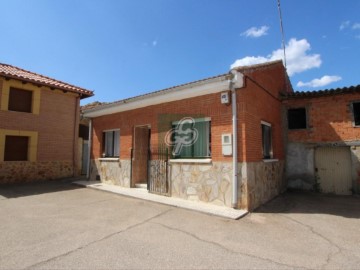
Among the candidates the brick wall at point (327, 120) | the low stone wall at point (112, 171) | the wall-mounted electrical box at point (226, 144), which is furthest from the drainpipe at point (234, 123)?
the brick wall at point (327, 120)

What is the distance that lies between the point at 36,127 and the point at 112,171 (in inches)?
197

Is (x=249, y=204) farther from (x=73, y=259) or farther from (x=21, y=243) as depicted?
(x=21, y=243)

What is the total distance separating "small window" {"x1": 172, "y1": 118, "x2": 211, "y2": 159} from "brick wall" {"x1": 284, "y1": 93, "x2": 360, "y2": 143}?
5336 mm

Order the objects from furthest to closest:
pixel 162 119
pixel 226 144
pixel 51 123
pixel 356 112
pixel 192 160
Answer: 1. pixel 51 123
2. pixel 356 112
3. pixel 162 119
4. pixel 192 160
5. pixel 226 144

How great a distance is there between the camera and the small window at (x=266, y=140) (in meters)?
8.53

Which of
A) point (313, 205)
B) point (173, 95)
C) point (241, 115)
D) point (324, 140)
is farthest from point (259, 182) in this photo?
point (324, 140)

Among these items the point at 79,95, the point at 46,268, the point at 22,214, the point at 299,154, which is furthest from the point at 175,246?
the point at 79,95

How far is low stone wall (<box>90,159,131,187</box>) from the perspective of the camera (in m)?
9.86

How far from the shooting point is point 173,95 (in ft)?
25.5

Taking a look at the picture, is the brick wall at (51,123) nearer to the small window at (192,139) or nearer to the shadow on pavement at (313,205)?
the small window at (192,139)

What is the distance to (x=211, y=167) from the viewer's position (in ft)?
23.2

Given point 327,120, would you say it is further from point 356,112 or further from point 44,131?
point 44,131

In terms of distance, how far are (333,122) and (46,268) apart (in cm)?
1090

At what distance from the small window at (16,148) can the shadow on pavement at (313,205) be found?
1135 cm
